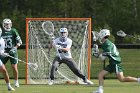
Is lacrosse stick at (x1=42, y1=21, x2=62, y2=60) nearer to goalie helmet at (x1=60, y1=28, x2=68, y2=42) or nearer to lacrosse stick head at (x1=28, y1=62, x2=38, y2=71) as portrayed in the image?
lacrosse stick head at (x1=28, y1=62, x2=38, y2=71)

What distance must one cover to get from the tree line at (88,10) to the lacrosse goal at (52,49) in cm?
3276

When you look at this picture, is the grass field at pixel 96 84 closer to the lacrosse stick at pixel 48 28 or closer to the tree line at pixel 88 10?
the lacrosse stick at pixel 48 28

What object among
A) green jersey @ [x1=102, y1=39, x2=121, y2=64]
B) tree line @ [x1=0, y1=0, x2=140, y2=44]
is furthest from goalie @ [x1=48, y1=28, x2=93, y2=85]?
tree line @ [x1=0, y1=0, x2=140, y2=44]

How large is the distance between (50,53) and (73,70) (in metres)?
1.80

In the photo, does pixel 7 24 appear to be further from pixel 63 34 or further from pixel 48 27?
pixel 48 27

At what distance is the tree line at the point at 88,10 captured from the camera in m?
55.8

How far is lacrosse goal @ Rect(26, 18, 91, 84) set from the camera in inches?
797

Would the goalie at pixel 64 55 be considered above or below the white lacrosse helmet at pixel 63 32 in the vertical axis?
below

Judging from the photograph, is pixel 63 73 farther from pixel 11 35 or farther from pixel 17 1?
pixel 17 1

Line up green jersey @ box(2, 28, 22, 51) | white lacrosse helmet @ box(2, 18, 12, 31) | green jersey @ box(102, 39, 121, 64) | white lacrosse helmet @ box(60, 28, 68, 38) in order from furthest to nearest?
white lacrosse helmet @ box(60, 28, 68, 38), green jersey @ box(2, 28, 22, 51), white lacrosse helmet @ box(2, 18, 12, 31), green jersey @ box(102, 39, 121, 64)

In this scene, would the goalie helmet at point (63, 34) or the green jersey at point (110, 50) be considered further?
the goalie helmet at point (63, 34)

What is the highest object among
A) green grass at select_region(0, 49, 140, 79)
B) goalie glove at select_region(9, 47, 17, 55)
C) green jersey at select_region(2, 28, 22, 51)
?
green jersey at select_region(2, 28, 22, 51)

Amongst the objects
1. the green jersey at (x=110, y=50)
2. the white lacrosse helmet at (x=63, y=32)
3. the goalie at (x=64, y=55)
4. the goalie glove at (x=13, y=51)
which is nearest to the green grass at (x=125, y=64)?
the goalie at (x=64, y=55)

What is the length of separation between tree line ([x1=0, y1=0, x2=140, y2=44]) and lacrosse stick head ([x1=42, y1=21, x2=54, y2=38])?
33.2 m
